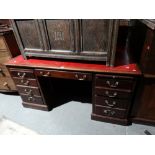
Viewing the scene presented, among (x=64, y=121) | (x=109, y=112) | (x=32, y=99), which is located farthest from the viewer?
(x=32, y=99)

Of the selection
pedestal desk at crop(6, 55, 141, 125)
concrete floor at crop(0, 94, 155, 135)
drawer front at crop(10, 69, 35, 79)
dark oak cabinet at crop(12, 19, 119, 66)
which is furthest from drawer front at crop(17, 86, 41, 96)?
dark oak cabinet at crop(12, 19, 119, 66)

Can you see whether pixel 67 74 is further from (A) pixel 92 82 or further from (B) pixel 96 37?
(B) pixel 96 37

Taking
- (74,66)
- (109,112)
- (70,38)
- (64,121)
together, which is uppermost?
(70,38)

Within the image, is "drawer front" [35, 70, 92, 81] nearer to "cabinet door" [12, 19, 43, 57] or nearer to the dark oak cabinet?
the dark oak cabinet

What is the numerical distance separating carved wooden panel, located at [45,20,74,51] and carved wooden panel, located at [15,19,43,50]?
0.48 ft

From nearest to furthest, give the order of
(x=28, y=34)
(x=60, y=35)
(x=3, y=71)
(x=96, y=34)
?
(x=96, y=34) → (x=60, y=35) → (x=28, y=34) → (x=3, y=71)

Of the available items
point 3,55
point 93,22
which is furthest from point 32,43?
point 93,22

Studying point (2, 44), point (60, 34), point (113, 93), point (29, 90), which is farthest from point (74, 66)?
point (2, 44)

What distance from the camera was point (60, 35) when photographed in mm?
1419

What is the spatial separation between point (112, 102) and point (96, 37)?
757mm

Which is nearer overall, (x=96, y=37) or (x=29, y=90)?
(x=96, y=37)

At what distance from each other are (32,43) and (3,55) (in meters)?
0.62

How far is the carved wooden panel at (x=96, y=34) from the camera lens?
1.25 m
